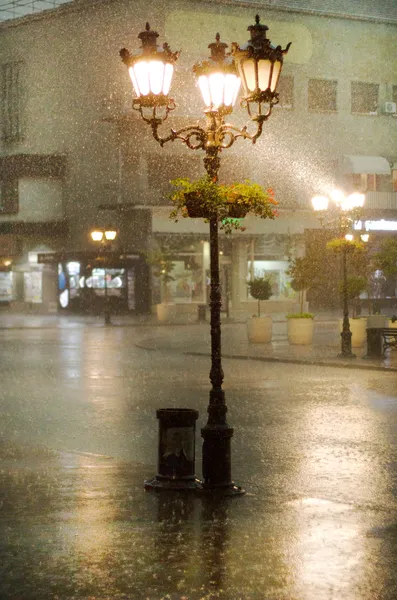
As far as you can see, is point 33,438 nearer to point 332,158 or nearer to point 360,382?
point 360,382

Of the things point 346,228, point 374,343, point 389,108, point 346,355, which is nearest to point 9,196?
point 389,108

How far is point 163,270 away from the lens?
2130 inches

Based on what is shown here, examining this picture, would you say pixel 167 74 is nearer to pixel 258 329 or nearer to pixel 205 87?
pixel 205 87

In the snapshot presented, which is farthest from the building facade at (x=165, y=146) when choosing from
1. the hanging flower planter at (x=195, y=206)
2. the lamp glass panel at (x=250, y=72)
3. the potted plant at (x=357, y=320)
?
the lamp glass panel at (x=250, y=72)

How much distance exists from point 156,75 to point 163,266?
140 ft

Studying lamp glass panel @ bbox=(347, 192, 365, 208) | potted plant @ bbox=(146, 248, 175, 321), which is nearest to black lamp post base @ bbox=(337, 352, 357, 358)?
lamp glass panel @ bbox=(347, 192, 365, 208)

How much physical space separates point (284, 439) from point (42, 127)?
161 feet

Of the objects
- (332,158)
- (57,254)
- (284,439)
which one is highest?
(332,158)

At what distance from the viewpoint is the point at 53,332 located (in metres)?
40.9

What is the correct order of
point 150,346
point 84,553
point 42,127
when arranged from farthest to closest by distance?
point 42,127
point 150,346
point 84,553

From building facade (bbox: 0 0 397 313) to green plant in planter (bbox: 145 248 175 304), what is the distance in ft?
1.52

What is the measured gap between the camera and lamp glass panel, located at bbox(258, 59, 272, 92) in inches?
404

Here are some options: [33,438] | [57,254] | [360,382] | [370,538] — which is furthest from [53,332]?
[370,538]

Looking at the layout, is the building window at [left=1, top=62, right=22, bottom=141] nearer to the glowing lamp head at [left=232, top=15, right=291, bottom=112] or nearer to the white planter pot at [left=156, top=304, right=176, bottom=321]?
the white planter pot at [left=156, top=304, right=176, bottom=321]
